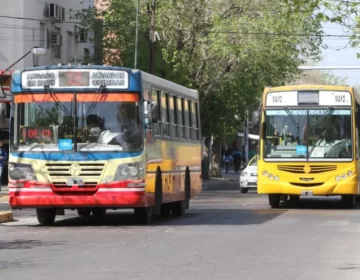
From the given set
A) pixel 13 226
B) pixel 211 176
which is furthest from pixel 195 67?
pixel 13 226

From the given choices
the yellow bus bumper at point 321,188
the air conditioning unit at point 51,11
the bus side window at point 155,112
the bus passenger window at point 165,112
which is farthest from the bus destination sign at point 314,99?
the air conditioning unit at point 51,11

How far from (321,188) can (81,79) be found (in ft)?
31.8

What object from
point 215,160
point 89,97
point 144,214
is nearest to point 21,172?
point 89,97

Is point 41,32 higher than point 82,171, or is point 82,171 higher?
point 41,32

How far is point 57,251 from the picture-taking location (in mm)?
15648

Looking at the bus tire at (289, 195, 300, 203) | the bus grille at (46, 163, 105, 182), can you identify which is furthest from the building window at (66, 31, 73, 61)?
the bus grille at (46, 163, 105, 182)

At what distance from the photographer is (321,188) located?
94.9 feet

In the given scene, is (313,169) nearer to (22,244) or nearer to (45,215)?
(45,215)

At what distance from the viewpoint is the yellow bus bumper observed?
94.7 ft

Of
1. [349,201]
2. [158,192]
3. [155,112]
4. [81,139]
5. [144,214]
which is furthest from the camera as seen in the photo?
[349,201]

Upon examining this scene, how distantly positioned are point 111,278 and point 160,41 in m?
39.7

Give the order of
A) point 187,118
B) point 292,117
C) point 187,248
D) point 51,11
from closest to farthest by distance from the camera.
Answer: point 187,248 → point 187,118 → point 292,117 → point 51,11

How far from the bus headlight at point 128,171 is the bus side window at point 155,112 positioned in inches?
39.0

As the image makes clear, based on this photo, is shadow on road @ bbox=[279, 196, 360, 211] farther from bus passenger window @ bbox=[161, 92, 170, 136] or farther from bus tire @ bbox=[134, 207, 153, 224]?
bus tire @ bbox=[134, 207, 153, 224]
